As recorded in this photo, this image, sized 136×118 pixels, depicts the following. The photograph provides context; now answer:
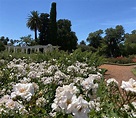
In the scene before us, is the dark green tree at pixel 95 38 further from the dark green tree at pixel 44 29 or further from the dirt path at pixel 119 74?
the dirt path at pixel 119 74

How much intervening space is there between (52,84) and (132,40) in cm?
6284

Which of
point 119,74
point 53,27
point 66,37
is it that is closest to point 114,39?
point 66,37

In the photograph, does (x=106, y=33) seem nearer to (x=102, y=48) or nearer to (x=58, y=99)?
(x=102, y=48)

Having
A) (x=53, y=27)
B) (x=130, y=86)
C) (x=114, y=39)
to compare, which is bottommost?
(x=130, y=86)

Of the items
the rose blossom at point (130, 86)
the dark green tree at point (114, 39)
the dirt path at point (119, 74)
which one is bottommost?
the dirt path at point (119, 74)

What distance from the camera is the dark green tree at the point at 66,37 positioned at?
5169 centimetres

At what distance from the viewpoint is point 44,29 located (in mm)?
53500

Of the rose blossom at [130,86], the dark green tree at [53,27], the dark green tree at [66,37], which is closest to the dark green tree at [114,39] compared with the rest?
the dark green tree at [66,37]

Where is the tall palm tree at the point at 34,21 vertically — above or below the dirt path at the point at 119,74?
above

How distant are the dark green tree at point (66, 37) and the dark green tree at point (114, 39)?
6.41 metres

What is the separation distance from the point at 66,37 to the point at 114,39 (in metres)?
9.58

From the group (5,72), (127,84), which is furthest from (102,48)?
(127,84)

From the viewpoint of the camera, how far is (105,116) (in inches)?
86.4

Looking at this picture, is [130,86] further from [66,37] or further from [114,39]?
[114,39]
